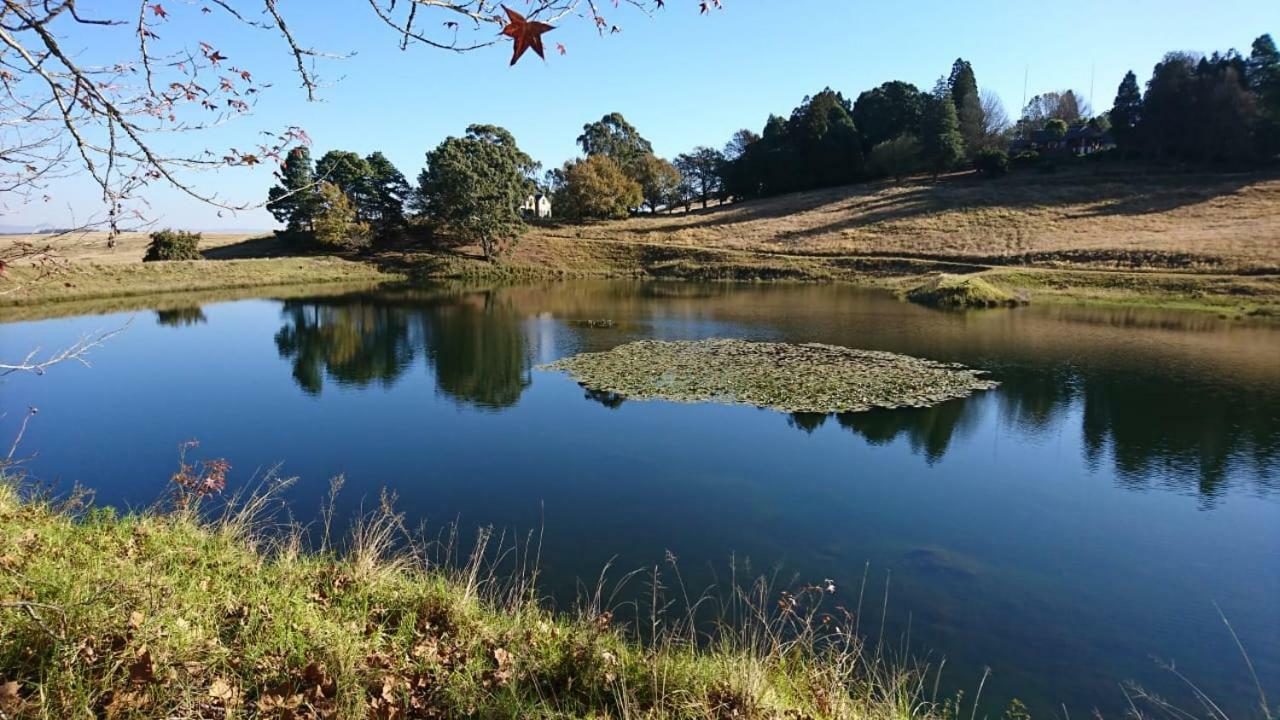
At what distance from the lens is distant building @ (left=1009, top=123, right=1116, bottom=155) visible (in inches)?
2977

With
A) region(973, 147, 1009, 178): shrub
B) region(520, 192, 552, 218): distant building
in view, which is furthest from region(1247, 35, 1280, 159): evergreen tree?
region(520, 192, 552, 218): distant building

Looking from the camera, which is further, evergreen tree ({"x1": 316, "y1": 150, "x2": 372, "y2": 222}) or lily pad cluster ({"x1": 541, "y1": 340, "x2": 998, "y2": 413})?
evergreen tree ({"x1": 316, "y1": 150, "x2": 372, "y2": 222})

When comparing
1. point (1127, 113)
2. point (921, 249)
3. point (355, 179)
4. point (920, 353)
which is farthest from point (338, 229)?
point (1127, 113)

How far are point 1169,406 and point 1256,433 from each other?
7.18 feet

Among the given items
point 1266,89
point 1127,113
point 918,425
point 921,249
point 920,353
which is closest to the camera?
point 918,425

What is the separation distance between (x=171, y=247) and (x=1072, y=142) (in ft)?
301

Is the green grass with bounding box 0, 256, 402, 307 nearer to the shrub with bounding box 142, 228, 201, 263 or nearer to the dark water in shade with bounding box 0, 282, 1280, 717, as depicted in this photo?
the shrub with bounding box 142, 228, 201, 263

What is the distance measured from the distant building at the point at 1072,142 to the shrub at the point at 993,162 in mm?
7406

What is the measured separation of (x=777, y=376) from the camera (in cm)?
2003

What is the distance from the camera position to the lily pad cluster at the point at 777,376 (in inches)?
696

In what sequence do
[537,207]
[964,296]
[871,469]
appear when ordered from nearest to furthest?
[871,469]
[964,296]
[537,207]

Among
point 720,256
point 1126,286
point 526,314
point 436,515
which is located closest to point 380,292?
point 526,314

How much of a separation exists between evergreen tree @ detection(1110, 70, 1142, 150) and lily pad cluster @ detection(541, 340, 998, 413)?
6457 cm

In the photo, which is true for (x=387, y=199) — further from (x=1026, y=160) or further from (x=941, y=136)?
(x=1026, y=160)
